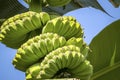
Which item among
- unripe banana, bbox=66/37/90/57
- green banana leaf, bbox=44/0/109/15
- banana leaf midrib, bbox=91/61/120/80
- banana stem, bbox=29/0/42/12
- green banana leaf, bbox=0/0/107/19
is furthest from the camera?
green banana leaf, bbox=44/0/109/15

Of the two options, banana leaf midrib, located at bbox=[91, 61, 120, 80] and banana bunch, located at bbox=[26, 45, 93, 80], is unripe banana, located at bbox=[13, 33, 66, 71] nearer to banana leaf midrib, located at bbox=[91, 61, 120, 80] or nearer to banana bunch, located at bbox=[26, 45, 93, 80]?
banana bunch, located at bbox=[26, 45, 93, 80]

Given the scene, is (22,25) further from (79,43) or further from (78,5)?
(78,5)

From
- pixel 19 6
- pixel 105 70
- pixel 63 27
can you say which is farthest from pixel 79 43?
pixel 19 6

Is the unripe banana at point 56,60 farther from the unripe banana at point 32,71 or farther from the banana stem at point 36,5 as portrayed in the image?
the banana stem at point 36,5

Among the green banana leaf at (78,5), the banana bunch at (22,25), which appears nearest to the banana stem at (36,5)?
the banana bunch at (22,25)

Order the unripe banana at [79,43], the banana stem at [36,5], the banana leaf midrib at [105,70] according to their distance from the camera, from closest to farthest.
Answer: the unripe banana at [79,43] < the banana stem at [36,5] < the banana leaf midrib at [105,70]

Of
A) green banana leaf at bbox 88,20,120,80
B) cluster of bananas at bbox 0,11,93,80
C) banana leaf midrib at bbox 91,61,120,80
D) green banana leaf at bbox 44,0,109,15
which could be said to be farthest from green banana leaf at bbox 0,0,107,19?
cluster of bananas at bbox 0,11,93,80

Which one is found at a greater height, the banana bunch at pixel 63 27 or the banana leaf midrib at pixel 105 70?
the banana bunch at pixel 63 27

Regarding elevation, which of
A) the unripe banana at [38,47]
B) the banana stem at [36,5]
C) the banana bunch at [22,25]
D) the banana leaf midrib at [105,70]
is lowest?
the banana leaf midrib at [105,70]
